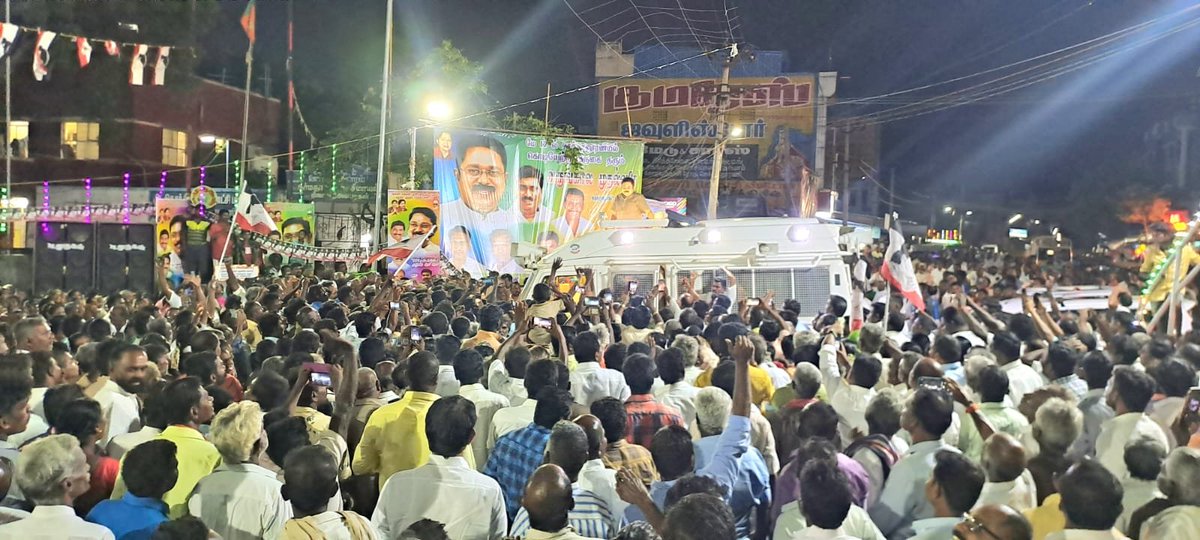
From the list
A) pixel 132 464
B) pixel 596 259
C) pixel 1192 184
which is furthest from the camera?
pixel 1192 184

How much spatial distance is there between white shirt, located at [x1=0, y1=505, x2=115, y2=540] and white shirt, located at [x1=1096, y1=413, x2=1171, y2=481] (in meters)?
5.02

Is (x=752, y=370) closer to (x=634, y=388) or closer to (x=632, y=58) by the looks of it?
(x=634, y=388)

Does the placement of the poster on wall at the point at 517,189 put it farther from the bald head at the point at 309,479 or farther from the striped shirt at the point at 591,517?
the bald head at the point at 309,479

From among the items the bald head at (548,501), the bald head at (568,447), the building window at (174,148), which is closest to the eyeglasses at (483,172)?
the building window at (174,148)

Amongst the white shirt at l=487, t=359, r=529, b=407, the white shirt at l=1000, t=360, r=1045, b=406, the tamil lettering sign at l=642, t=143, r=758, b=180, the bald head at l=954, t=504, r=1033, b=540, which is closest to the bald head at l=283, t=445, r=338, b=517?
the bald head at l=954, t=504, r=1033, b=540

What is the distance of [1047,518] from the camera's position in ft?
14.3

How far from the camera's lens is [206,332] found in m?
7.95

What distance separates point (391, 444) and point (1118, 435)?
13.2 feet

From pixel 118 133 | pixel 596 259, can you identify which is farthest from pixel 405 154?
pixel 596 259

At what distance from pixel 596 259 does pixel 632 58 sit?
47678 millimetres

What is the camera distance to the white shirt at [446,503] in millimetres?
4473

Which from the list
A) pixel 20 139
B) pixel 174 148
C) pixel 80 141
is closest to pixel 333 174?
pixel 174 148

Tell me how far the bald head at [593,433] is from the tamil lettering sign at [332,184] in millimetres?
29314

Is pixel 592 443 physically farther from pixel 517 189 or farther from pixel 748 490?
pixel 517 189
